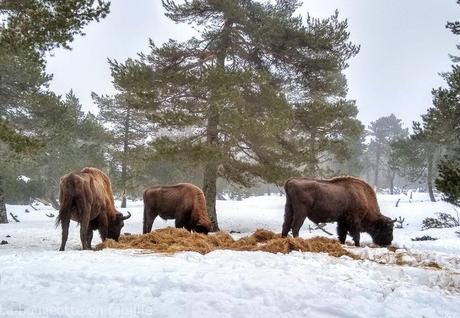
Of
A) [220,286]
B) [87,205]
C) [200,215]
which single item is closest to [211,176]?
[200,215]

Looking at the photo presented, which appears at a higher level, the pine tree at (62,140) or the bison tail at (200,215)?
the pine tree at (62,140)

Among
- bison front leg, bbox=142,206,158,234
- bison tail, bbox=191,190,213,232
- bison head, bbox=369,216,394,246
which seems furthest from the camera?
bison front leg, bbox=142,206,158,234

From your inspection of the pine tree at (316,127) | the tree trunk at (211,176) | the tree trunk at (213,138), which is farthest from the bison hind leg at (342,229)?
the tree trunk at (211,176)

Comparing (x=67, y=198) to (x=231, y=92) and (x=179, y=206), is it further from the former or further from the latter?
(x=231, y=92)

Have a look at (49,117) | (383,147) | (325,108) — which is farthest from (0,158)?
(383,147)

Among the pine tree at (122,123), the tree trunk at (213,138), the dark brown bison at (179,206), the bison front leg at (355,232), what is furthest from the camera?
the pine tree at (122,123)

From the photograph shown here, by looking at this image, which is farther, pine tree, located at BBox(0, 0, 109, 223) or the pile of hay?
pine tree, located at BBox(0, 0, 109, 223)

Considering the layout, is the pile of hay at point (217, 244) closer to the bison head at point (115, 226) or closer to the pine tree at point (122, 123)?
the bison head at point (115, 226)

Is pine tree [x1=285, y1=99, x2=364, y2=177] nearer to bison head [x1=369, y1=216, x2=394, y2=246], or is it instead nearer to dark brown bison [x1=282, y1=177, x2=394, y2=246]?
dark brown bison [x1=282, y1=177, x2=394, y2=246]

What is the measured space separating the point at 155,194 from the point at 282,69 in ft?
27.4

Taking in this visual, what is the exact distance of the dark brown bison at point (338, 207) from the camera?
35.6 feet

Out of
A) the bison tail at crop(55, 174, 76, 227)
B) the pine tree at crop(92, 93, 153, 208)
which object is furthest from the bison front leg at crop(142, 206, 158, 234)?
the pine tree at crop(92, 93, 153, 208)

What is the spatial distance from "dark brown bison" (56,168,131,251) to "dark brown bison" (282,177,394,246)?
4.64 m

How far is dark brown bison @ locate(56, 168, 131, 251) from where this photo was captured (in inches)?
375
